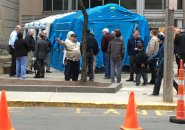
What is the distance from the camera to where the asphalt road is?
934cm

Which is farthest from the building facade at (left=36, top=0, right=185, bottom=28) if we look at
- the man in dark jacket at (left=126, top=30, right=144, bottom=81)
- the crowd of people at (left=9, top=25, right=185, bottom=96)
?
the crowd of people at (left=9, top=25, right=185, bottom=96)

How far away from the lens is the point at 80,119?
10258mm

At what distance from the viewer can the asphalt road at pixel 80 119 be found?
934cm

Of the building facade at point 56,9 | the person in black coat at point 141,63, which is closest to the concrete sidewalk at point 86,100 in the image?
the person in black coat at point 141,63

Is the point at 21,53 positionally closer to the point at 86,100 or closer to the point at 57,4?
the point at 86,100

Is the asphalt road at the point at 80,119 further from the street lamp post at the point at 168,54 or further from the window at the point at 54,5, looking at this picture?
the window at the point at 54,5

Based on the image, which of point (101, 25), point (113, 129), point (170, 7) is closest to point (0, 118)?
point (113, 129)

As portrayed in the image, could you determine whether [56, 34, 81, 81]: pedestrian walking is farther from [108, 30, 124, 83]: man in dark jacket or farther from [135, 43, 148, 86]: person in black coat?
[135, 43, 148, 86]: person in black coat

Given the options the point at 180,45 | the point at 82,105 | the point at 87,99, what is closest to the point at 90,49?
the point at 180,45

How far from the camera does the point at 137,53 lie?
1742 centimetres

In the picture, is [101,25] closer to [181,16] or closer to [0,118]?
[0,118]

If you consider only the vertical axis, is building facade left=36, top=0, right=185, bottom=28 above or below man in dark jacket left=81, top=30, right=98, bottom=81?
above

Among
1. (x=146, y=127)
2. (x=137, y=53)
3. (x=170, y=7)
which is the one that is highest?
(x=170, y=7)

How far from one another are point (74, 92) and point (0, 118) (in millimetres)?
6133
